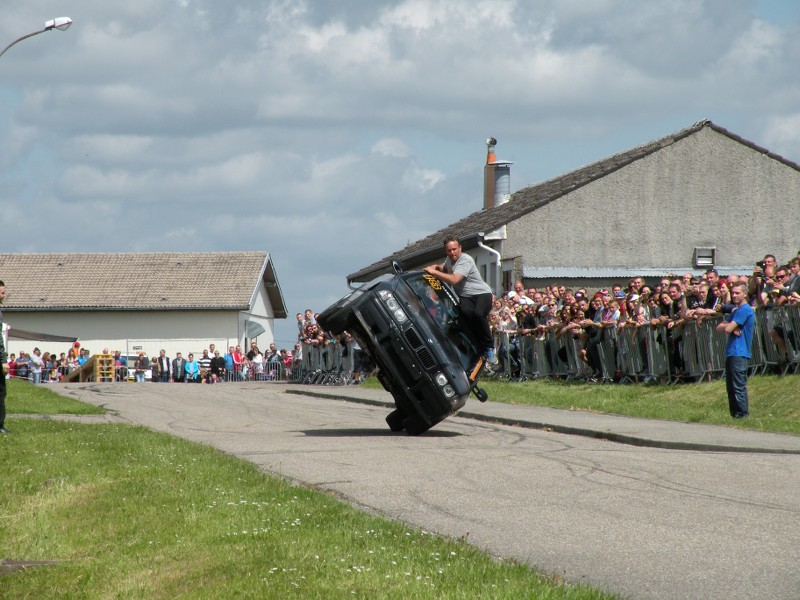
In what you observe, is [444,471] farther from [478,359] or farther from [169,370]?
[169,370]

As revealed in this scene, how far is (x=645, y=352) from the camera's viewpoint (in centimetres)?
2389

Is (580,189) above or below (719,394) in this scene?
above

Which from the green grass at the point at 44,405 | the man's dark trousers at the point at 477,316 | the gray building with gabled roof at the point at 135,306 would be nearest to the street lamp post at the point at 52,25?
the green grass at the point at 44,405

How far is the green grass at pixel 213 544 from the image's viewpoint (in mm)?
6383

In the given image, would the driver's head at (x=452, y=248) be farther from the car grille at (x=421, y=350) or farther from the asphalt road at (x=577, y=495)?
the asphalt road at (x=577, y=495)

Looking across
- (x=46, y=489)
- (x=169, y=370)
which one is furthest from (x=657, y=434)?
(x=169, y=370)

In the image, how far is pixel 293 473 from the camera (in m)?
11.9

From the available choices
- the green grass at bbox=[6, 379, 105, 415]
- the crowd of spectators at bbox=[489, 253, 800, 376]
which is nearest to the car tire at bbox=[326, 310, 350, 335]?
the crowd of spectators at bbox=[489, 253, 800, 376]

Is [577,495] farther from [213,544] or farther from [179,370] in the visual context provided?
[179,370]

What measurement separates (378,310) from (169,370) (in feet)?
137

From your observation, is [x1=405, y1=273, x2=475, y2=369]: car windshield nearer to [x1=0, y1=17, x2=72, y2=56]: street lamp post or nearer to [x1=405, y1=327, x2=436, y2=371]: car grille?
[x1=405, y1=327, x2=436, y2=371]: car grille

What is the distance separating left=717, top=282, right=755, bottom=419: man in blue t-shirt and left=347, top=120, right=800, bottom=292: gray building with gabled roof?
22.5 m

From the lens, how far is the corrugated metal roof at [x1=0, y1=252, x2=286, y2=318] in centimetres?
7081

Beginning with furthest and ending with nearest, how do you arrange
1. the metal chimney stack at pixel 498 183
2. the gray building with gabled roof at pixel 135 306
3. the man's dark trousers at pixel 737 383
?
the gray building with gabled roof at pixel 135 306 → the metal chimney stack at pixel 498 183 → the man's dark trousers at pixel 737 383
